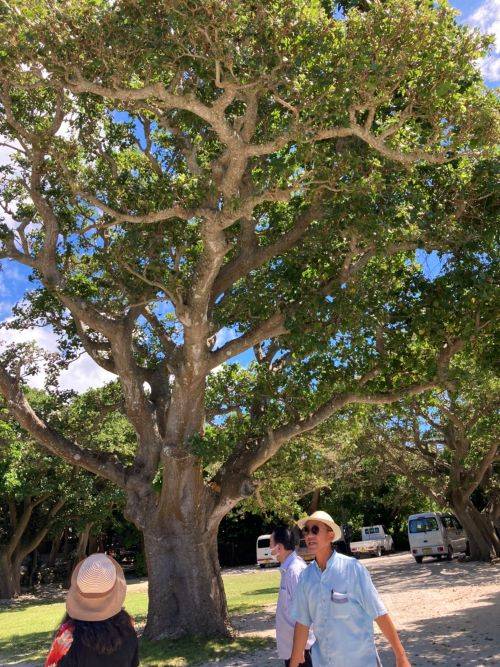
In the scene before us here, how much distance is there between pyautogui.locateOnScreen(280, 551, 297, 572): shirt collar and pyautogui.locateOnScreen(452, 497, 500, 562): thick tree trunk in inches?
768

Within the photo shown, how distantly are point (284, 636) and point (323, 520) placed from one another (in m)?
1.77

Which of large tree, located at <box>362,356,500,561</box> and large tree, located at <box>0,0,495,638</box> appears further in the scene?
large tree, located at <box>362,356,500,561</box>

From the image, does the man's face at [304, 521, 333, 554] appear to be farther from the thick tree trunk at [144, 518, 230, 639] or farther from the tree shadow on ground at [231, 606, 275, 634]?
the tree shadow on ground at [231, 606, 275, 634]

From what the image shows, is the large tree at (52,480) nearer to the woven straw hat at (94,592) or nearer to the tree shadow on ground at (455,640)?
the tree shadow on ground at (455,640)

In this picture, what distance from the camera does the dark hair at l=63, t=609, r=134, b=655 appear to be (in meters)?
3.03

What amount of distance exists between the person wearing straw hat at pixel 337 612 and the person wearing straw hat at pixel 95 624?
52.0 inches

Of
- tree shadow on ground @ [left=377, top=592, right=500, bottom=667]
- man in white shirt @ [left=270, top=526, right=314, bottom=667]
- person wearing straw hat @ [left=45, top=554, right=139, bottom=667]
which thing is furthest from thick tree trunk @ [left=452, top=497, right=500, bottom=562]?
person wearing straw hat @ [left=45, top=554, right=139, bottom=667]

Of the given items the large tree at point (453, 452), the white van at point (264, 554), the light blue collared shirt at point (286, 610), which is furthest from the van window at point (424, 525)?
the light blue collared shirt at point (286, 610)

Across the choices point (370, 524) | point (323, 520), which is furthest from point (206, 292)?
point (370, 524)

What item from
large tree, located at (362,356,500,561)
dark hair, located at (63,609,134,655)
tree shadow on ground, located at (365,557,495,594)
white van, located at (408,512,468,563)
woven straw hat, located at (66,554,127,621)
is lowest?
tree shadow on ground, located at (365,557,495,594)

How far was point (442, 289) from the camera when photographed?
10953 millimetres

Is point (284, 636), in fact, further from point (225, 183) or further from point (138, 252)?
point (138, 252)

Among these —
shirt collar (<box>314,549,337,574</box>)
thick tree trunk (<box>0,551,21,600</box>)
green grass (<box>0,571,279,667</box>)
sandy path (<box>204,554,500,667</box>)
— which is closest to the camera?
shirt collar (<box>314,549,337,574</box>)

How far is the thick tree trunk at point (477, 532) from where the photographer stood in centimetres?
2369
